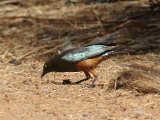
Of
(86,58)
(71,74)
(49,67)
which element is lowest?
(71,74)

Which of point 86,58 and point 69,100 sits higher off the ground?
point 86,58

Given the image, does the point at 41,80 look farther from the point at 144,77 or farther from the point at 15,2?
the point at 15,2

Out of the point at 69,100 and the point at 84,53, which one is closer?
the point at 69,100

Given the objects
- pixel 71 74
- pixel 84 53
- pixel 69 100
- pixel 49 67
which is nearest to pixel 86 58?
pixel 84 53

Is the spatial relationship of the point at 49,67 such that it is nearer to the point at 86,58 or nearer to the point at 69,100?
the point at 86,58

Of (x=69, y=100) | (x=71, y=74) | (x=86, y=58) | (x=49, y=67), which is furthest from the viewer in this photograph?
(x=71, y=74)

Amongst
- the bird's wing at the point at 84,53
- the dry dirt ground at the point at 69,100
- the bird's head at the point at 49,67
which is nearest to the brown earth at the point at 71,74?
the dry dirt ground at the point at 69,100

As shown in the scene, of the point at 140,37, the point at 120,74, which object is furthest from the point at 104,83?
the point at 140,37

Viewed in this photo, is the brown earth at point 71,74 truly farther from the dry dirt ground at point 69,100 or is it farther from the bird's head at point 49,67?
the bird's head at point 49,67
